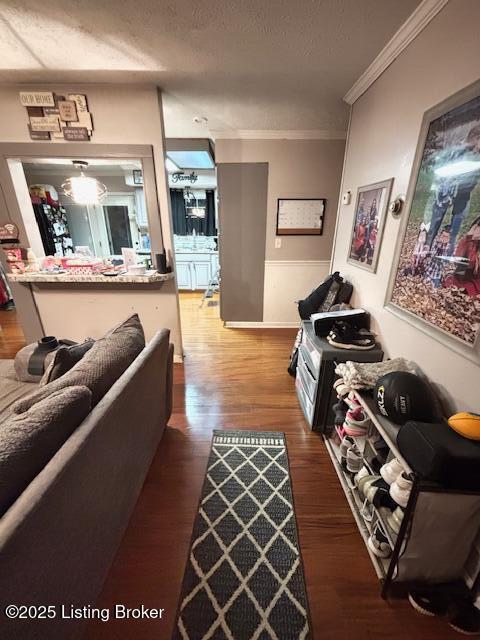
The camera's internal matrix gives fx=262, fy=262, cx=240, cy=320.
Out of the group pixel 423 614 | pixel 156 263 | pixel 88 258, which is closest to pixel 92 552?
pixel 423 614

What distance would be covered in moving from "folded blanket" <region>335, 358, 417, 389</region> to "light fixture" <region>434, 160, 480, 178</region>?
0.90 metres

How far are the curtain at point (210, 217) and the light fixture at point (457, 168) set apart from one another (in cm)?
539

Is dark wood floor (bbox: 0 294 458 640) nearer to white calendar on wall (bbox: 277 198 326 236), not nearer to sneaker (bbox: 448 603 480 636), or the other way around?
sneaker (bbox: 448 603 480 636)

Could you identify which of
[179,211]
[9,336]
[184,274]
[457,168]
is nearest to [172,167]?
[179,211]

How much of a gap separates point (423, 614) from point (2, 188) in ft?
12.9

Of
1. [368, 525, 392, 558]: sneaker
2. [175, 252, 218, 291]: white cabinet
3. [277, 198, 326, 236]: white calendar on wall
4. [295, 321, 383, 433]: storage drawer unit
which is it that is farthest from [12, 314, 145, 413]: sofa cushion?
[175, 252, 218, 291]: white cabinet

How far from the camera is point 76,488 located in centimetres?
83

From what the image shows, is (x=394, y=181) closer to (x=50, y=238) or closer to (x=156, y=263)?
(x=156, y=263)

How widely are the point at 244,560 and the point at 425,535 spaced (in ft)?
2.53

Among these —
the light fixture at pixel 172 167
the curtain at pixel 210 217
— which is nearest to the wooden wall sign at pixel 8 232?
the light fixture at pixel 172 167

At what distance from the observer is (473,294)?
1035mm

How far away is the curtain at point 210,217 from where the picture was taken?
234 inches

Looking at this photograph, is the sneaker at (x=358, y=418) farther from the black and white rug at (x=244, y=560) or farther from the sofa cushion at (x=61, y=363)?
the sofa cushion at (x=61, y=363)

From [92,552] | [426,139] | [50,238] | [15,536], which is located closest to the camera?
[15,536]
